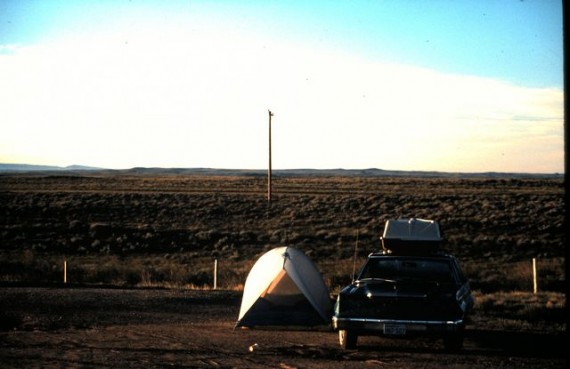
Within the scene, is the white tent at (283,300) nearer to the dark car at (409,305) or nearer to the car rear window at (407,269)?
the car rear window at (407,269)

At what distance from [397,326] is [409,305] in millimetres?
367

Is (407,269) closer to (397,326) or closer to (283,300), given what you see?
(397,326)

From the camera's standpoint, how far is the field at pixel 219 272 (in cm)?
1155

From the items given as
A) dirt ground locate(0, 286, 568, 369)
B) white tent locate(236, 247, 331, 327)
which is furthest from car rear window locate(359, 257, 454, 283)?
white tent locate(236, 247, 331, 327)

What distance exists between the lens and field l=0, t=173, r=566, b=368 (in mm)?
11555

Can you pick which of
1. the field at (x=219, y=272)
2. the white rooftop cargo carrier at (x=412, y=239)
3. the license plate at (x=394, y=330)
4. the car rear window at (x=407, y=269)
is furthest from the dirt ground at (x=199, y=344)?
the white rooftop cargo carrier at (x=412, y=239)

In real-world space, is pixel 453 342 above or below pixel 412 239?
below

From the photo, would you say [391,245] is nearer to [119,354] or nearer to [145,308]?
[119,354]

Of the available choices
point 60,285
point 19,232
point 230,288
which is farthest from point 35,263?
point 19,232

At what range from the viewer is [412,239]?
1390 cm

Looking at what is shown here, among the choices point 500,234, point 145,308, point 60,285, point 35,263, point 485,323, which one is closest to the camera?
point 485,323

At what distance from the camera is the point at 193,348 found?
11.7 meters

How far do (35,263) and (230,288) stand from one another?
10.4 meters

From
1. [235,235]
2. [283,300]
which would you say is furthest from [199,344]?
[235,235]
